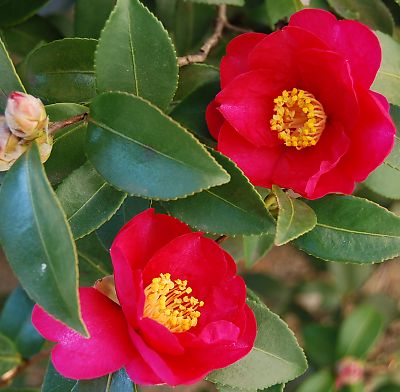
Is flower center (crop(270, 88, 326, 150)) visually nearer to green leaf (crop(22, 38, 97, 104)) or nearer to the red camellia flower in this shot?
the red camellia flower

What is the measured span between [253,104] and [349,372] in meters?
0.92

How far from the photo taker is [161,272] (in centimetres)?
73

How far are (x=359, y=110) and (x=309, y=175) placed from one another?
0.09 metres

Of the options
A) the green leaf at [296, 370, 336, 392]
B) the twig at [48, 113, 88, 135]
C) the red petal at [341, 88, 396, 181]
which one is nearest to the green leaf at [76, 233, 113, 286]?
the twig at [48, 113, 88, 135]

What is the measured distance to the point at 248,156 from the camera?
781 millimetres

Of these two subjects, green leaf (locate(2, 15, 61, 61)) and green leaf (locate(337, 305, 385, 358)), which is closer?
green leaf (locate(2, 15, 61, 61))

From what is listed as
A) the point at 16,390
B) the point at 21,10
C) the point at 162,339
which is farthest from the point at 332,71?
the point at 16,390

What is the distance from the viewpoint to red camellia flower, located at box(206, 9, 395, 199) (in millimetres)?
715

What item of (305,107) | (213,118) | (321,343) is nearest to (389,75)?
(305,107)

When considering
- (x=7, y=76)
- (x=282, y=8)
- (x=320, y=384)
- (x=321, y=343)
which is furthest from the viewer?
(x=321, y=343)

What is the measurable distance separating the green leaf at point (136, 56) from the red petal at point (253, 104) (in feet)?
0.23

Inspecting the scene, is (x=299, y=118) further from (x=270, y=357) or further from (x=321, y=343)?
(x=321, y=343)

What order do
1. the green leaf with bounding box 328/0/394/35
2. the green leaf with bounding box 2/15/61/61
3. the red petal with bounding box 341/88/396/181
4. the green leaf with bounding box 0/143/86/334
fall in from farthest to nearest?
the green leaf with bounding box 2/15/61/61, the green leaf with bounding box 328/0/394/35, the red petal with bounding box 341/88/396/181, the green leaf with bounding box 0/143/86/334

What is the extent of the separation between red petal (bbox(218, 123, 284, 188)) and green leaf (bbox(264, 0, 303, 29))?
0.92 feet
